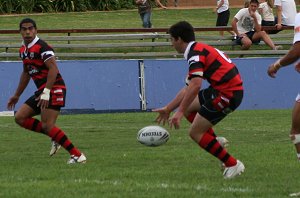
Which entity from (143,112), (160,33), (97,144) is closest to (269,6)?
(160,33)

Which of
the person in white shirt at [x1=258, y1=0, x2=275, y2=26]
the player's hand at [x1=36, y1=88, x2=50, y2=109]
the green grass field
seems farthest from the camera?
the person in white shirt at [x1=258, y1=0, x2=275, y2=26]

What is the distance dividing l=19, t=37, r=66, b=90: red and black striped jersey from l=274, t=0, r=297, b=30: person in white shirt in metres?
14.8

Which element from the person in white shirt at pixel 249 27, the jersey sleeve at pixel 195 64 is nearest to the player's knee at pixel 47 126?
the jersey sleeve at pixel 195 64

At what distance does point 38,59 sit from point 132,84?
38.9 ft

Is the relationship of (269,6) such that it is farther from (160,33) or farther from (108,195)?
(108,195)

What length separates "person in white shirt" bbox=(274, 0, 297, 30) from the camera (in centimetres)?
2600

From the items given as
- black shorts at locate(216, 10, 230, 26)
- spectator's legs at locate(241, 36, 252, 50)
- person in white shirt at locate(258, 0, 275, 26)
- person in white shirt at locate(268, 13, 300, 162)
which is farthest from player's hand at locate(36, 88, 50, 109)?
black shorts at locate(216, 10, 230, 26)

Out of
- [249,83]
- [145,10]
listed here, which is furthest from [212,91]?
[145,10]

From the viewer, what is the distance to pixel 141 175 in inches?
418

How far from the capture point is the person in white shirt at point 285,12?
26.0 metres

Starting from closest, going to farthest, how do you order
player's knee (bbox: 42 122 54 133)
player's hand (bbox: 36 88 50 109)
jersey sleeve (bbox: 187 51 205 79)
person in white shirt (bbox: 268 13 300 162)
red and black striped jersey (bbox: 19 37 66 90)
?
person in white shirt (bbox: 268 13 300 162), jersey sleeve (bbox: 187 51 205 79), player's hand (bbox: 36 88 50 109), red and black striped jersey (bbox: 19 37 66 90), player's knee (bbox: 42 122 54 133)

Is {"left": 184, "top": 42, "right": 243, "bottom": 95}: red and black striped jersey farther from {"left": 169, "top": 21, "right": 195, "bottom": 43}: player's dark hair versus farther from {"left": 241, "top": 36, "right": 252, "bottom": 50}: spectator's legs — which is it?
{"left": 241, "top": 36, "right": 252, "bottom": 50}: spectator's legs

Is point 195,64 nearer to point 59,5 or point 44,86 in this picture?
point 44,86

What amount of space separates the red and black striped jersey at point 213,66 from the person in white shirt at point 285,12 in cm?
1601
